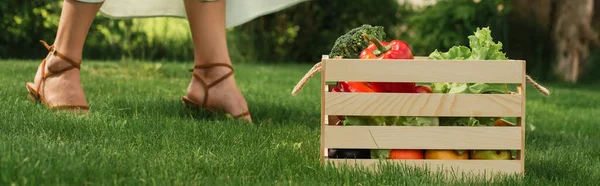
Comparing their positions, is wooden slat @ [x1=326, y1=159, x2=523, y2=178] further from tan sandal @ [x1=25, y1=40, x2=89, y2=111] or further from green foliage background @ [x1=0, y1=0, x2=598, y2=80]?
green foliage background @ [x1=0, y1=0, x2=598, y2=80]

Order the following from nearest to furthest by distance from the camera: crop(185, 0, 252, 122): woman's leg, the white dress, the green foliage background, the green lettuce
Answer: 1. the green lettuce
2. crop(185, 0, 252, 122): woman's leg
3. the white dress
4. the green foliage background

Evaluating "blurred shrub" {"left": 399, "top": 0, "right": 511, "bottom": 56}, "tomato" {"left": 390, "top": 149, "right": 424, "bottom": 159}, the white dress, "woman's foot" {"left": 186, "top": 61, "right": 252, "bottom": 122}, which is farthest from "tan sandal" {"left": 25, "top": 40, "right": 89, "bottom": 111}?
"blurred shrub" {"left": 399, "top": 0, "right": 511, "bottom": 56}

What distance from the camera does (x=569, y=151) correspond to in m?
3.01

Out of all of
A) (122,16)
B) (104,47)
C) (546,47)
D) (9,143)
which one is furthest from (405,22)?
(9,143)

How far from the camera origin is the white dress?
3.65 m

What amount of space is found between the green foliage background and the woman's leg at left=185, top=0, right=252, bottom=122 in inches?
144

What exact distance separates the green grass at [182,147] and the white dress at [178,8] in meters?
0.42

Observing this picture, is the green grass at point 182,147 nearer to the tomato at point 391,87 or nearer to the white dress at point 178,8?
the tomato at point 391,87

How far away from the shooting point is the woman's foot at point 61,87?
9.95ft

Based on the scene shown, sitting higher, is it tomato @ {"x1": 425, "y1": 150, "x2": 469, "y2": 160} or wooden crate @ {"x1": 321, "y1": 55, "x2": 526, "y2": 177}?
wooden crate @ {"x1": 321, "y1": 55, "x2": 526, "y2": 177}

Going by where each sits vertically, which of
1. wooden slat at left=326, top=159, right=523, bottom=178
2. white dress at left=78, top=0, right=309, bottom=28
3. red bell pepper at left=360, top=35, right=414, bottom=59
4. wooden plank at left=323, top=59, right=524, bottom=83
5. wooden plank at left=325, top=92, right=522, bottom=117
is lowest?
wooden slat at left=326, top=159, right=523, bottom=178

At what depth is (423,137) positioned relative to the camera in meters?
2.22

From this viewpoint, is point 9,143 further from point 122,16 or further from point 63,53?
point 122,16

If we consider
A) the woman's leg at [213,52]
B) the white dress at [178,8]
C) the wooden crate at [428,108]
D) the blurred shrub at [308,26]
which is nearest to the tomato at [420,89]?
the wooden crate at [428,108]
